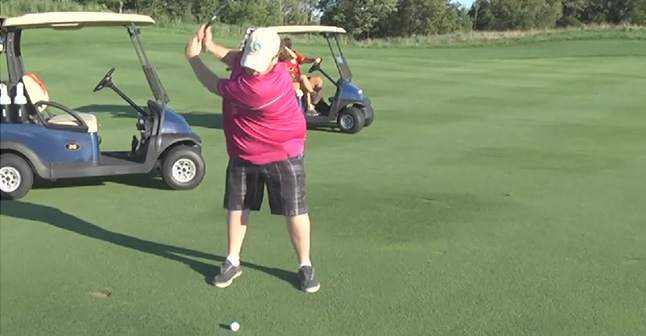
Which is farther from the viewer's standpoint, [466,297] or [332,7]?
[332,7]

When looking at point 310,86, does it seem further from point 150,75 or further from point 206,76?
point 206,76

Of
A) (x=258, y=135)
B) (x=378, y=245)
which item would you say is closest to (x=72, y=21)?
(x=258, y=135)

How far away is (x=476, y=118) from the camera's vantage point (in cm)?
1185

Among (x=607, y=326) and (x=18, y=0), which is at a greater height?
(x=18, y=0)

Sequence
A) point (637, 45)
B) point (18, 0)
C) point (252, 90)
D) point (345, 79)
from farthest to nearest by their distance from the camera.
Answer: point (637, 45)
point (18, 0)
point (345, 79)
point (252, 90)

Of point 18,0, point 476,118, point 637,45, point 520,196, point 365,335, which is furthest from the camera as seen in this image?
point 637,45

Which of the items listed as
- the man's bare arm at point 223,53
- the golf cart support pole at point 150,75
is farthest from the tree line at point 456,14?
the man's bare arm at point 223,53

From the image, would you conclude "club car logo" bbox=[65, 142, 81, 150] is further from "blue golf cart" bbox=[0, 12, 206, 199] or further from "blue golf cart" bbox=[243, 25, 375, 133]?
"blue golf cart" bbox=[243, 25, 375, 133]

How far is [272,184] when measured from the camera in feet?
13.5

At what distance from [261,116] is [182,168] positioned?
2.71 metres

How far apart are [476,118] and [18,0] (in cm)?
2486

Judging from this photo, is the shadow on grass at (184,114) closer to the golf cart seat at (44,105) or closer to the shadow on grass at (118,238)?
the golf cart seat at (44,105)

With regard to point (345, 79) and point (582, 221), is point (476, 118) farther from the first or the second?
point (582, 221)

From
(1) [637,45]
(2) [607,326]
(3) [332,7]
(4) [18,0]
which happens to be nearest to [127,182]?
(2) [607,326]
